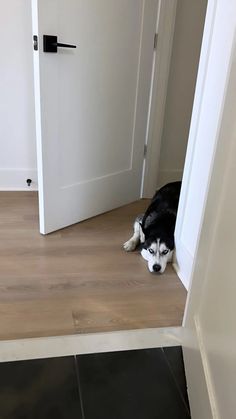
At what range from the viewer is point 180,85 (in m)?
2.60

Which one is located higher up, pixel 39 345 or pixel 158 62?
pixel 158 62

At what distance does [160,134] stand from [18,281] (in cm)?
141

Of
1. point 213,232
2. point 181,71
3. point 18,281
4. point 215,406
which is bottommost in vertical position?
point 18,281

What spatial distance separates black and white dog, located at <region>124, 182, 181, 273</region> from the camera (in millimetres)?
1947

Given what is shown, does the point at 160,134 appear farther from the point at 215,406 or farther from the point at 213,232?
the point at 215,406

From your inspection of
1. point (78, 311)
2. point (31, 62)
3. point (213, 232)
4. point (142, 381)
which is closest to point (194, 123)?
point (213, 232)

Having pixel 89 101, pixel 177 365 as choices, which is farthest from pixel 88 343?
pixel 89 101

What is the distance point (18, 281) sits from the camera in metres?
1.80

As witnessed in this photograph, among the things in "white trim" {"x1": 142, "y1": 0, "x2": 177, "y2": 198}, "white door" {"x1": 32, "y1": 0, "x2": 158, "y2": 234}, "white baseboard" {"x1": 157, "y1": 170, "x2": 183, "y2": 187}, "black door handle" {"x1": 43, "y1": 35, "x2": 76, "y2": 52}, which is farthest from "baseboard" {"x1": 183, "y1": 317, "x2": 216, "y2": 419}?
"white baseboard" {"x1": 157, "y1": 170, "x2": 183, "y2": 187}

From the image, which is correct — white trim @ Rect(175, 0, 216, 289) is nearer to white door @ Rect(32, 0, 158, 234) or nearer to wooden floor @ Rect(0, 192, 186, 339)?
wooden floor @ Rect(0, 192, 186, 339)

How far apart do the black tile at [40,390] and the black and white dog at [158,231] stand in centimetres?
75

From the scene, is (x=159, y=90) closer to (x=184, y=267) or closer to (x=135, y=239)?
(x=135, y=239)

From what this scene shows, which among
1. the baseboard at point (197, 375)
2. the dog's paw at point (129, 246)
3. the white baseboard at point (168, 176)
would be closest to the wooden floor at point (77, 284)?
the dog's paw at point (129, 246)

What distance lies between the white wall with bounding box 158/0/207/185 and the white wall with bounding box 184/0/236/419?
1.22 meters
